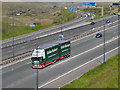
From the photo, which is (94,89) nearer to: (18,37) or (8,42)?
(8,42)

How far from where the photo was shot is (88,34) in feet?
320

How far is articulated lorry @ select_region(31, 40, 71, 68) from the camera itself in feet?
174

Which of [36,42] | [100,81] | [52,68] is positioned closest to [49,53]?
[52,68]

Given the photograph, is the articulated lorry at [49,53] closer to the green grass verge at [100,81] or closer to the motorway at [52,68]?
the motorway at [52,68]

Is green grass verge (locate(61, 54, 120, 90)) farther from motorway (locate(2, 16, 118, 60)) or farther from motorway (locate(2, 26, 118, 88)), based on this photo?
motorway (locate(2, 16, 118, 60))

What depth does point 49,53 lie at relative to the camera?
5562 cm

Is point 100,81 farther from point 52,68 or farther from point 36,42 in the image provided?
point 36,42

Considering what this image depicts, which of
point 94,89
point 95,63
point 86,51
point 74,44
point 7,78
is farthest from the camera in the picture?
point 74,44

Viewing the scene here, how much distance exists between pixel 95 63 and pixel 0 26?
75555mm

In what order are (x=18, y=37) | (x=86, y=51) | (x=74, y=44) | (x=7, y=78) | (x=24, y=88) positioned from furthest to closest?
(x=18, y=37), (x=74, y=44), (x=86, y=51), (x=7, y=78), (x=24, y=88)

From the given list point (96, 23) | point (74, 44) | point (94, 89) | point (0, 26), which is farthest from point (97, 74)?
point (0, 26)

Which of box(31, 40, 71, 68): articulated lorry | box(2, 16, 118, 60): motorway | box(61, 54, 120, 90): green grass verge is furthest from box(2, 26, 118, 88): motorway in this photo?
box(2, 16, 118, 60): motorway

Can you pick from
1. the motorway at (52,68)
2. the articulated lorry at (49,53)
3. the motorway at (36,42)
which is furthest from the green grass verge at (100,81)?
the motorway at (36,42)

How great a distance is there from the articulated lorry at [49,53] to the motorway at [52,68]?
1.10 metres
